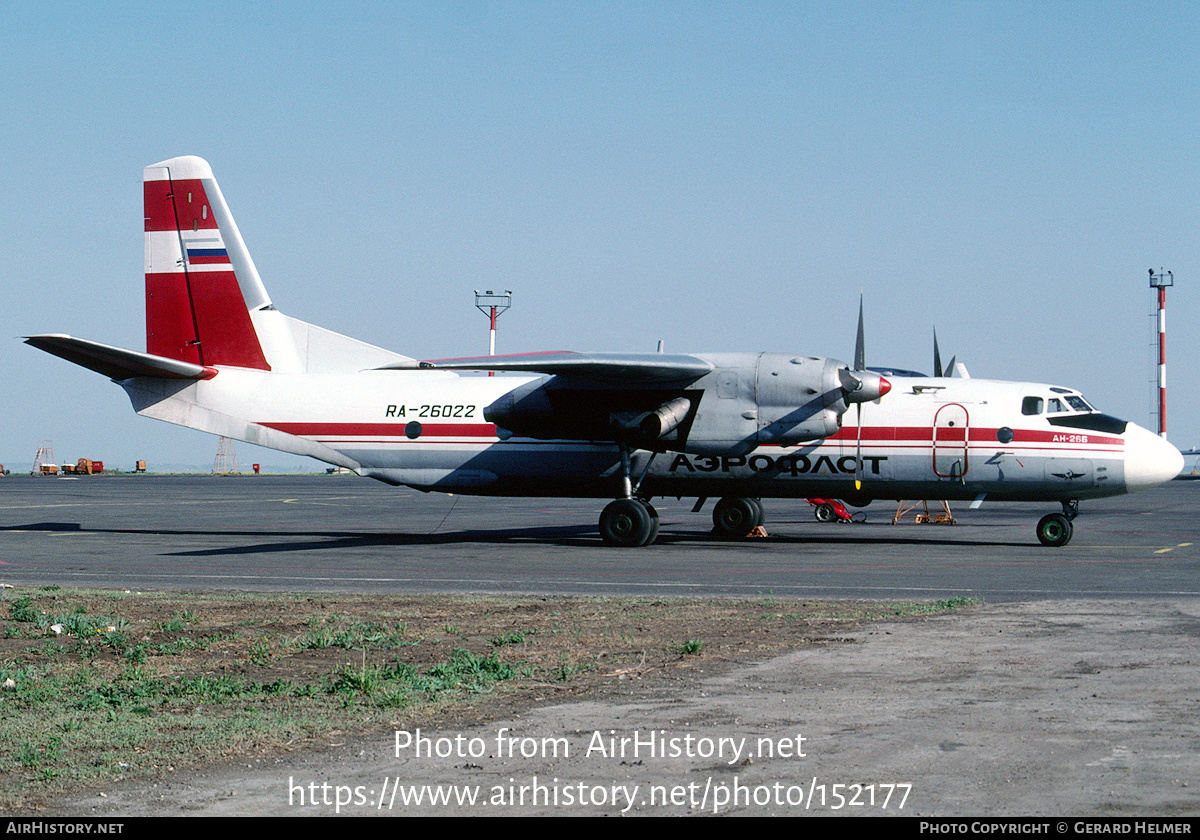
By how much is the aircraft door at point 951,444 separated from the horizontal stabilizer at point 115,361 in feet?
54.5

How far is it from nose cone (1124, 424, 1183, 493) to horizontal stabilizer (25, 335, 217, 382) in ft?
66.7

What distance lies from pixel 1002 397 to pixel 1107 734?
17925 millimetres

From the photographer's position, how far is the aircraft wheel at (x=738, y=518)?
2688cm

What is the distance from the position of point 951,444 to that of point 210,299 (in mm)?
17547

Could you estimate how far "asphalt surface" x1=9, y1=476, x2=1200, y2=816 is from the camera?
5883 mm

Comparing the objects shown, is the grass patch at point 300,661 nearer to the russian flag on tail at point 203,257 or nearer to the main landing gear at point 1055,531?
the main landing gear at point 1055,531

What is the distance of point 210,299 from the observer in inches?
1095

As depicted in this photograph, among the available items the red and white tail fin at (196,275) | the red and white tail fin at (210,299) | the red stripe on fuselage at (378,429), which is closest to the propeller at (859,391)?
the red stripe on fuselage at (378,429)

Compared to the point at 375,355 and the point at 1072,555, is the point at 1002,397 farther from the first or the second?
the point at 375,355

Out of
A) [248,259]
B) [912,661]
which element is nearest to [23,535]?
[248,259]

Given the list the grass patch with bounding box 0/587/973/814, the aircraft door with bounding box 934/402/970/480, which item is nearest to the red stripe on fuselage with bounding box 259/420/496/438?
the aircraft door with bounding box 934/402/970/480

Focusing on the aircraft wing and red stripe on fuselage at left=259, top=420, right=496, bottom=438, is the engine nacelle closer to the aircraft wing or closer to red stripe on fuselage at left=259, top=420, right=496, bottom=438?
the aircraft wing

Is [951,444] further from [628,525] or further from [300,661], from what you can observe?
[300,661]

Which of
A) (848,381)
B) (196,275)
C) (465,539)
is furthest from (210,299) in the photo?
(848,381)
